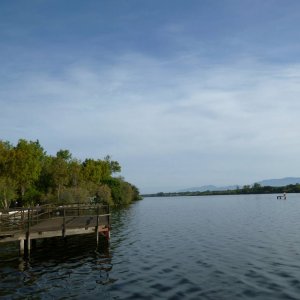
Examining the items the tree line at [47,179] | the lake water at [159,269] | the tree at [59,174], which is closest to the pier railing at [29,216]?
the lake water at [159,269]

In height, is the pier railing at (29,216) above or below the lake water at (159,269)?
above

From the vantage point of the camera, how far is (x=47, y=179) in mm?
96062

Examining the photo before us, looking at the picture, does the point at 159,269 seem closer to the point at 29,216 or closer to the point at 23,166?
the point at 29,216

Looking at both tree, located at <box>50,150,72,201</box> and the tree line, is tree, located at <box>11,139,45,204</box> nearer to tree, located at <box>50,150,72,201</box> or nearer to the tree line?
the tree line

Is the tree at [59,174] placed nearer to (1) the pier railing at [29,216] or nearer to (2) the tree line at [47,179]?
(2) the tree line at [47,179]

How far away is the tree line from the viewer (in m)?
71.8

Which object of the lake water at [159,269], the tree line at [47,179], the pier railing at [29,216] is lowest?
the lake water at [159,269]

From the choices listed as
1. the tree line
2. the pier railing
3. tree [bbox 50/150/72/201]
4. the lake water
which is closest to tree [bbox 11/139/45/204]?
the tree line

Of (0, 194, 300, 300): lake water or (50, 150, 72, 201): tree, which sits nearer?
(0, 194, 300, 300): lake water

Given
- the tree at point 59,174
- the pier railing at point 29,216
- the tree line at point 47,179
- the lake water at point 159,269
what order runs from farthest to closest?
1. the tree at point 59,174
2. the tree line at point 47,179
3. the pier railing at point 29,216
4. the lake water at point 159,269

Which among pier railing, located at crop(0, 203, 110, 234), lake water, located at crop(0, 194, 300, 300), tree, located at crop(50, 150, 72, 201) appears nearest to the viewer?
lake water, located at crop(0, 194, 300, 300)

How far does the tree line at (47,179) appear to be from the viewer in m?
71.8

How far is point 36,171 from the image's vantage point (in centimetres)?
8044

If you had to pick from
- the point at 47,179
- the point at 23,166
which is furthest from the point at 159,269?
the point at 47,179
